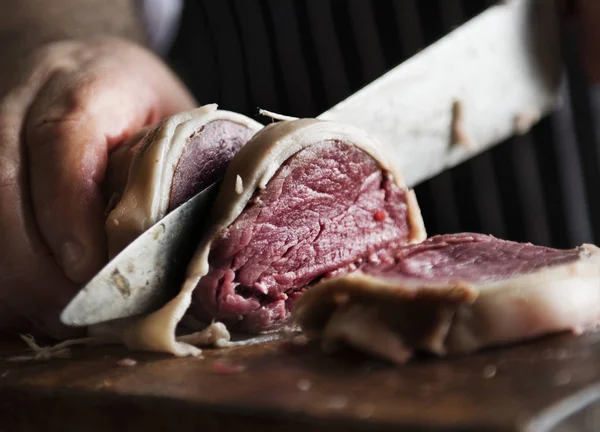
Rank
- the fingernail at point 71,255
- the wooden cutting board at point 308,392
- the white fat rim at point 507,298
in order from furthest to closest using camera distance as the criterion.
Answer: the fingernail at point 71,255, the white fat rim at point 507,298, the wooden cutting board at point 308,392

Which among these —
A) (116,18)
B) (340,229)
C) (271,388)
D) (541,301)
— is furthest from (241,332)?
(116,18)

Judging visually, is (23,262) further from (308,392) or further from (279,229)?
(308,392)

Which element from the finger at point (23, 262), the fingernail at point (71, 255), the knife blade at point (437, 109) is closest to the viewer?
the knife blade at point (437, 109)

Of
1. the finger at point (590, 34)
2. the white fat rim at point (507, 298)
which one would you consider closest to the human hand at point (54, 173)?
the white fat rim at point (507, 298)

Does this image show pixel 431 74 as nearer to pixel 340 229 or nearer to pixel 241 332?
pixel 340 229

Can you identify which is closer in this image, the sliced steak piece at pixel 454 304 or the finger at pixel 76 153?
the sliced steak piece at pixel 454 304

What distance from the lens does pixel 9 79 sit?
256 centimetres

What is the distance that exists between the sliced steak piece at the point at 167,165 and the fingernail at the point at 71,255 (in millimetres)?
141

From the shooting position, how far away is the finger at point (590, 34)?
10.1 feet

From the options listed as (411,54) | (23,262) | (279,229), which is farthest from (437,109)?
(23,262)

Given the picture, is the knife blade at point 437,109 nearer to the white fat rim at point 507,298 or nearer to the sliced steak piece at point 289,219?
the sliced steak piece at point 289,219

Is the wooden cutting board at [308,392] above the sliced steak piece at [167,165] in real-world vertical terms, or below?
below

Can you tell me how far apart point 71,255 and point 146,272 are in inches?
12.2

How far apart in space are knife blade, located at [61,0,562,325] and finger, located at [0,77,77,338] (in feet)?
1.43
